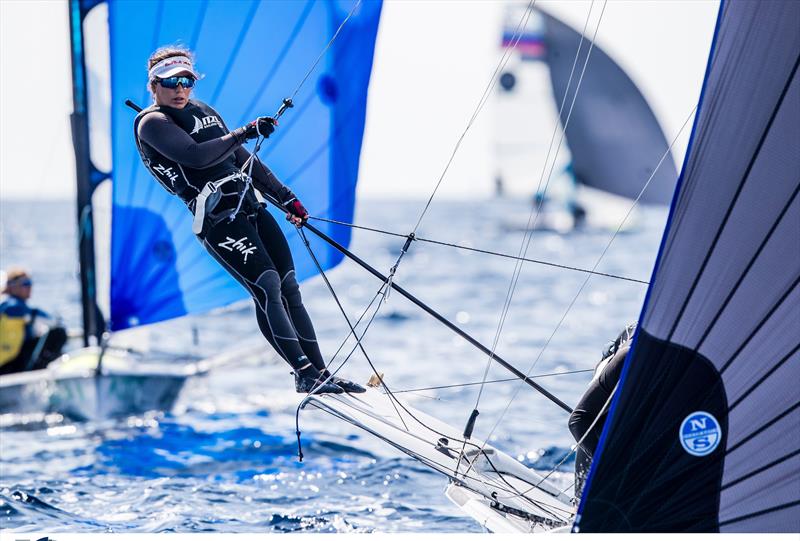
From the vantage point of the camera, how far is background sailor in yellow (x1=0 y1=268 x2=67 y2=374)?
7.45 m

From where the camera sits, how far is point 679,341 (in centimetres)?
292

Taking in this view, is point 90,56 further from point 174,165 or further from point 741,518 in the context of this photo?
point 741,518

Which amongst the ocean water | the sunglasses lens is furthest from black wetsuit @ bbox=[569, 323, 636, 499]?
the sunglasses lens

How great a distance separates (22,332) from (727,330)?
603cm

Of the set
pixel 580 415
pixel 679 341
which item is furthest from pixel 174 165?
pixel 679 341

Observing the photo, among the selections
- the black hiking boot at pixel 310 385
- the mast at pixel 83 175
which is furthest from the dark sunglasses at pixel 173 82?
the mast at pixel 83 175

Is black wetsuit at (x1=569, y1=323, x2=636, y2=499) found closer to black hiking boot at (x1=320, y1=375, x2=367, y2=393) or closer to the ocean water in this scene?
the ocean water

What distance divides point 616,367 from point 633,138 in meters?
20.9

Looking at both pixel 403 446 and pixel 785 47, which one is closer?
pixel 785 47

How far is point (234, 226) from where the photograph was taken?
3.88 meters

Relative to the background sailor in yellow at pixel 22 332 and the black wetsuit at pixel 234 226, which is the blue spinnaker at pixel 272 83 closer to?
the background sailor in yellow at pixel 22 332

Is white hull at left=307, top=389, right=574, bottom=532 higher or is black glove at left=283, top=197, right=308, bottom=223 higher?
black glove at left=283, top=197, right=308, bottom=223

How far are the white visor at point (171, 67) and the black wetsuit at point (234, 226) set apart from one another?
0.41ft

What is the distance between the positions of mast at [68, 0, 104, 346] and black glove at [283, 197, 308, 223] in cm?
344
